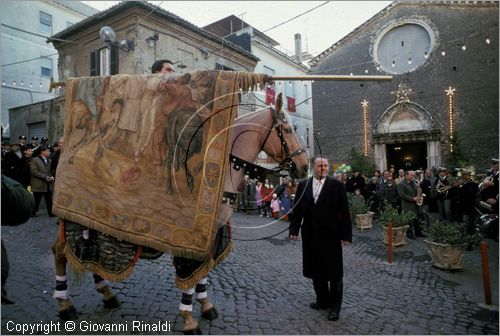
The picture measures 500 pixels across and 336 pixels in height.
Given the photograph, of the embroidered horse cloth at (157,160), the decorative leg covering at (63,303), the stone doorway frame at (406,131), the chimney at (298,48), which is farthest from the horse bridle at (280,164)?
the chimney at (298,48)

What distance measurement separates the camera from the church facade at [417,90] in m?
18.4

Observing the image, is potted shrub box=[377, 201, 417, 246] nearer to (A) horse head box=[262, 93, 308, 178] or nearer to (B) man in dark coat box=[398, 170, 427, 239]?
(B) man in dark coat box=[398, 170, 427, 239]

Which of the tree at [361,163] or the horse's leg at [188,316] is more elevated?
the tree at [361,163]

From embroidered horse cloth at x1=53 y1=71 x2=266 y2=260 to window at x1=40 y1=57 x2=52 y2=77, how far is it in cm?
2291

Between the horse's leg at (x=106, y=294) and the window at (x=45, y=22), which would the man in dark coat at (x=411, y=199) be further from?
the window at (x=45, y=22)

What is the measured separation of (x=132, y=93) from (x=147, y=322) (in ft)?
8.20

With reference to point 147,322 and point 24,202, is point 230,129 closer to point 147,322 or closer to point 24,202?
point 24,202

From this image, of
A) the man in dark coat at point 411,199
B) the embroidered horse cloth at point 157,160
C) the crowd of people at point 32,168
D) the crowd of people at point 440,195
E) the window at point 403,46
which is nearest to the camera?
the embroidered horse cloth at point 157,160

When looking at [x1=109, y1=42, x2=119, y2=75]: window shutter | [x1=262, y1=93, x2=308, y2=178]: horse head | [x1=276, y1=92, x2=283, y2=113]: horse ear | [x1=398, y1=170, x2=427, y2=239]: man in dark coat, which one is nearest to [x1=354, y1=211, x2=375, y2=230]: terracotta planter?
[x1=398, y1=170, x2=427, y2=239]: man in dark coat

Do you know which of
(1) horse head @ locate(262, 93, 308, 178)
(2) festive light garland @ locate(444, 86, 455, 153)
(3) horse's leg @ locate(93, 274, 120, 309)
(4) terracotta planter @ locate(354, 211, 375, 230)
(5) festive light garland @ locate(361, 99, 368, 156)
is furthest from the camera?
(5) festive light garland @ locate(361, 99, 368, 156)

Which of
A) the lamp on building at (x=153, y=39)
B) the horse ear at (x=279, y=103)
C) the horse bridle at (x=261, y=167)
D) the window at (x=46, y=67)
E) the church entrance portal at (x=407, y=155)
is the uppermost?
the window at (x=46, y=67)

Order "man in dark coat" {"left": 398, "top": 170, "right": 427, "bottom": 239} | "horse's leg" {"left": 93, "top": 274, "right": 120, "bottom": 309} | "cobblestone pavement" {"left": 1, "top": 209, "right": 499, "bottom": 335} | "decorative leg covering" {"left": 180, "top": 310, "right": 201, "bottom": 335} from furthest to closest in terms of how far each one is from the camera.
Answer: "man in dark coat" {"left": 398, "top": 170, "right": 427, "bottom": 239}
"horse's leg" {"left": 93, "top": 274, "right": 120, "bottom": 309}
"cobblestone pavement" {"left": 1, "top": 209, "right": 499, "bottom": 335}
"decorative leg covering" {"left": 180, "top": 310, "right": 201, "bottom": 335}

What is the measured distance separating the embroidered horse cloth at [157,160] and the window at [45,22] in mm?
22956

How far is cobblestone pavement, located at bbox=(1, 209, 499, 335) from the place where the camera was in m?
3.53
